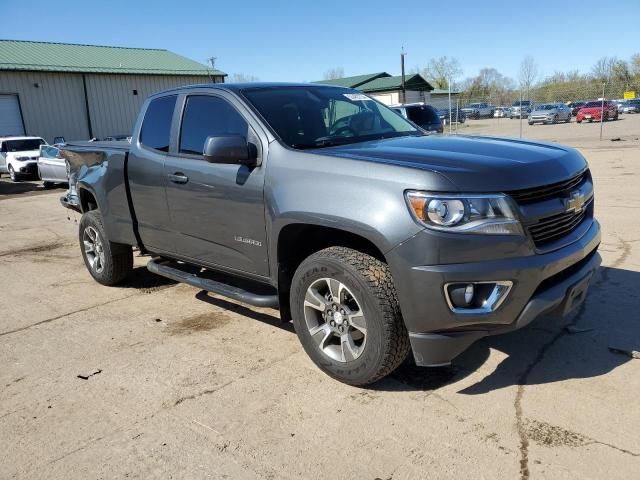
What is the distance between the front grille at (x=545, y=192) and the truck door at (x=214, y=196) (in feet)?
5.33

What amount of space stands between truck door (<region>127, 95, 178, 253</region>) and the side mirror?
1114 millimetres

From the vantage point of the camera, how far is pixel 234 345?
4.26m

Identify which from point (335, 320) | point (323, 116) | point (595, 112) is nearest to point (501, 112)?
point (595, 112)

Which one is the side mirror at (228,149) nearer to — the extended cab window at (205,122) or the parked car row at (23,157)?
the extended cab window at (205,122)

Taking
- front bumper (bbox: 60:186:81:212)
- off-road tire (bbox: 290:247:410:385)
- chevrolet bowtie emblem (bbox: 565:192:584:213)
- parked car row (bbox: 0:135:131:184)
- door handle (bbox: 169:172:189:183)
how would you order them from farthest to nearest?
1. parked car row (bbox: 0:135:131:184)
2. front bumper (bbox: 60:186:81:212)
3. door handle (bbox: 169:172:189:183)
4. chevrolet bowtie emblem (bbox: 565:192:584:213)
5. off-road tire (bbox: 290:247:410:385)

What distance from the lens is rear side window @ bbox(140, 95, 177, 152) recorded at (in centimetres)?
471

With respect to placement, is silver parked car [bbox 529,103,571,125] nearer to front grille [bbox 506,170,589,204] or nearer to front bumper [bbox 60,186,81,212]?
front bumper [bbox 60,186,81,212]

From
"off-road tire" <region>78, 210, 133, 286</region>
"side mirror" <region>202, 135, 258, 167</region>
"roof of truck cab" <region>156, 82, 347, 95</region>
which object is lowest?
"off-road tire" <region>78, 210, 133, 286</region>

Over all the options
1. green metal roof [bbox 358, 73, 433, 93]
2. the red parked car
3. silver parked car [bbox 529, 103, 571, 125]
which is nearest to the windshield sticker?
the red parked car

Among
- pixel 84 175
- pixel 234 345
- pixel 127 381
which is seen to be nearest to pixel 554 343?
pixel 234 345

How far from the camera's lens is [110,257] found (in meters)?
5.70

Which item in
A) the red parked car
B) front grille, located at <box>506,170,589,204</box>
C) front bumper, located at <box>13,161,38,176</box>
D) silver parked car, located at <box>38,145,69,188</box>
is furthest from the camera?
the red parked car

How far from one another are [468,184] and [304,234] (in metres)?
1.20

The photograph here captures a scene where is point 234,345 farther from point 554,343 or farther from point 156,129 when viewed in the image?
point 554,343
